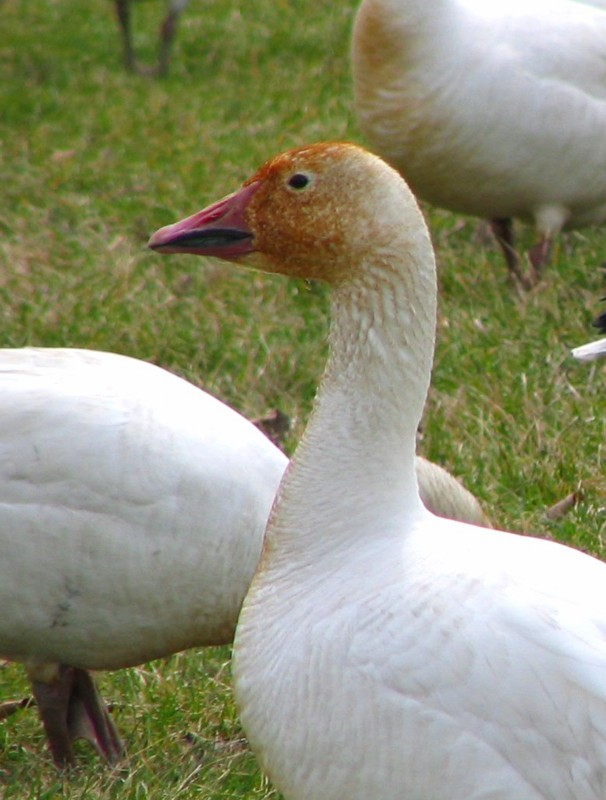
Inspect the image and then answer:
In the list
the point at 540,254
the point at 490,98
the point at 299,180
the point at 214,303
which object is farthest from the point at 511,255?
the point at 299,180

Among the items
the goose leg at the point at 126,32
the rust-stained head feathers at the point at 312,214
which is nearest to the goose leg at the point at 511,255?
the rust-stained head feathers at the point at 312,214

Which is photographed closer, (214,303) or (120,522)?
(120,522)

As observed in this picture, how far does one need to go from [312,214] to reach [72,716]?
4.58ft

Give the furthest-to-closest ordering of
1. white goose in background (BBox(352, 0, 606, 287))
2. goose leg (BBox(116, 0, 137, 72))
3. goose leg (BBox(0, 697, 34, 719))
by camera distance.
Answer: goose leg (BBox(116, 0, 137, 72))
white goose in background (BBox(352, 0, 606, 287))
goose leg (BBox(0, 697, 34, 719))

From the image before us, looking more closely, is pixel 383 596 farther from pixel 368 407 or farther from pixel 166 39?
pixel 166 39

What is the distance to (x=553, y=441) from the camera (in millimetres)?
4250

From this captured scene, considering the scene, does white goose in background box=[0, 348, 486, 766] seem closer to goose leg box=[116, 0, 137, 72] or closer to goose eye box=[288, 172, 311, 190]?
goose eye box=[288, 172, 311, 190]

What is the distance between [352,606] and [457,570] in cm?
17

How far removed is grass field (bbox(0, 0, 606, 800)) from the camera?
3.48 m

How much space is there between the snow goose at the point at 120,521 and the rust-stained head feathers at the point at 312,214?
55 centimetres

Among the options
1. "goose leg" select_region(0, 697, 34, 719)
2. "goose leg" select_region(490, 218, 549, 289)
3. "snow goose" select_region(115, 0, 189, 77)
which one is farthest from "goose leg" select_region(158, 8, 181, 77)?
"goose leg" select_region(0, 697, 34, 719)

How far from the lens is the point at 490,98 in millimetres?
5164

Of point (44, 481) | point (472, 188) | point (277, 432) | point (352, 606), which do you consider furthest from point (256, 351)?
point (352, 606)

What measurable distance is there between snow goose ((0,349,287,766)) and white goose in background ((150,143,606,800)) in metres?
0.49
